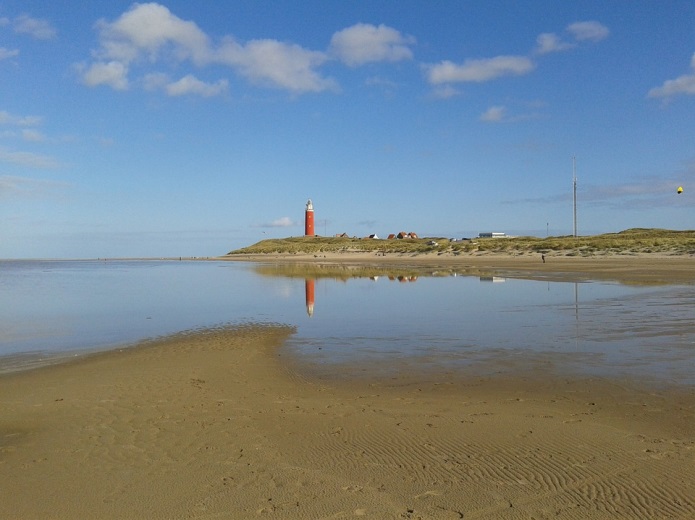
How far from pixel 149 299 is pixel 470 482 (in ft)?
74.9

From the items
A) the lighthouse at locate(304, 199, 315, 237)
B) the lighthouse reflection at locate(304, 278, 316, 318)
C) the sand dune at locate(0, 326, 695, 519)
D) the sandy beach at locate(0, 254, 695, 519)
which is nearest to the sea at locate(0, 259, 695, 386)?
the lighthouse reflection at locate(304, 278, 316, 318)

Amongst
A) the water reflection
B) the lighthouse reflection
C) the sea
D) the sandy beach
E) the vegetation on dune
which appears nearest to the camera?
the sandy beach

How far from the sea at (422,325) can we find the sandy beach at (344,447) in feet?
4.46

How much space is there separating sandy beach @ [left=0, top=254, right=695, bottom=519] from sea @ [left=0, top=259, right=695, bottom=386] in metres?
1.36

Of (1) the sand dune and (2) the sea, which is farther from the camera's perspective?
(2) the sea

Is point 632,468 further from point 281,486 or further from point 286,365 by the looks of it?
point 286,365

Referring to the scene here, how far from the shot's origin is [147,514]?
14.6ft

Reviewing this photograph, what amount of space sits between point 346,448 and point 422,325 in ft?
31.2

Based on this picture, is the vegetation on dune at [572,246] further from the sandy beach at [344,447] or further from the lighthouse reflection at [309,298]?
the sandy beach at [344,447]

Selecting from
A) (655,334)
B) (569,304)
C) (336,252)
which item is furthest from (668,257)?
(336,252)

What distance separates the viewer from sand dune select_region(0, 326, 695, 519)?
455 centimetres

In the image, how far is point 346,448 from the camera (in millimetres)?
5836

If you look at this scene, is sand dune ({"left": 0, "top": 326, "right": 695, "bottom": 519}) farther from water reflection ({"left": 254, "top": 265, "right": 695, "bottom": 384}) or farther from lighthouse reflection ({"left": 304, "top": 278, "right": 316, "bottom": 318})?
lighthouse reflection ({"left": 304, "top": 278, "right": 316, "bottom": 318})

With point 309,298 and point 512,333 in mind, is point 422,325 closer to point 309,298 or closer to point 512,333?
point 512,333
